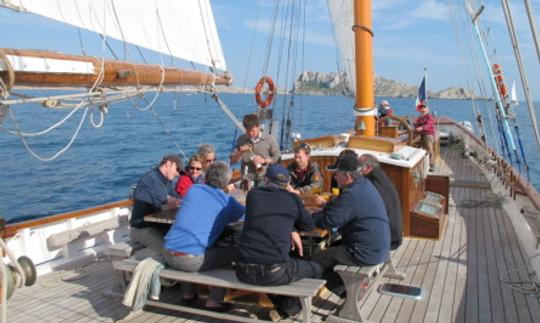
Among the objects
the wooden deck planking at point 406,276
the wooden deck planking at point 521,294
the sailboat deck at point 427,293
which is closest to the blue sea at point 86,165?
the sailboat deck at point 427,293

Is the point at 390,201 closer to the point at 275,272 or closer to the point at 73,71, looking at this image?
the point at 275,272

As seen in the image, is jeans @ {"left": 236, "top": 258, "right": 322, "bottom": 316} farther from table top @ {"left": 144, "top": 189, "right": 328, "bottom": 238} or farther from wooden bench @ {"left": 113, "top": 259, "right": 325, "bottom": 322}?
table top @ {"left": 144, "top": 189, "right": 328, "bottom": 238}

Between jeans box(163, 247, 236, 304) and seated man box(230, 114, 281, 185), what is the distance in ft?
6.18

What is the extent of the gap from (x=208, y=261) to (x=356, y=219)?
1.22 meters

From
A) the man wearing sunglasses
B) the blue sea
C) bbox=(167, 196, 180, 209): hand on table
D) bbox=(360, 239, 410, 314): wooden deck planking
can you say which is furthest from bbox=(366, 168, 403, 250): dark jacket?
the blue sea

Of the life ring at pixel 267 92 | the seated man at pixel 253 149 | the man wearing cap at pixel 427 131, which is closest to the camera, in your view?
the seated man at pixel 253 149

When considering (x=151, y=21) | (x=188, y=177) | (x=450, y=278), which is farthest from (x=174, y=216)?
(x=450, y=278)

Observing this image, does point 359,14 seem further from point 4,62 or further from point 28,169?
point 28,169

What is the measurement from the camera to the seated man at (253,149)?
617cm

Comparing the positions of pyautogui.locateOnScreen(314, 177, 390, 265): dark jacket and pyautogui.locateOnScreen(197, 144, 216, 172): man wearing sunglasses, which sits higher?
pyautogui.locateOnScreen(197, 144, 216, 172): man wearing sunglasses

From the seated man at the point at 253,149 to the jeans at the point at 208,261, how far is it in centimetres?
188

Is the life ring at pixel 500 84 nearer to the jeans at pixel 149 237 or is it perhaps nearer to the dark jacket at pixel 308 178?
the dark jacket at pixel 308 178

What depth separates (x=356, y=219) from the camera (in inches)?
163

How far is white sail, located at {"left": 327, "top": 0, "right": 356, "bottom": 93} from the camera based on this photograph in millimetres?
10703
